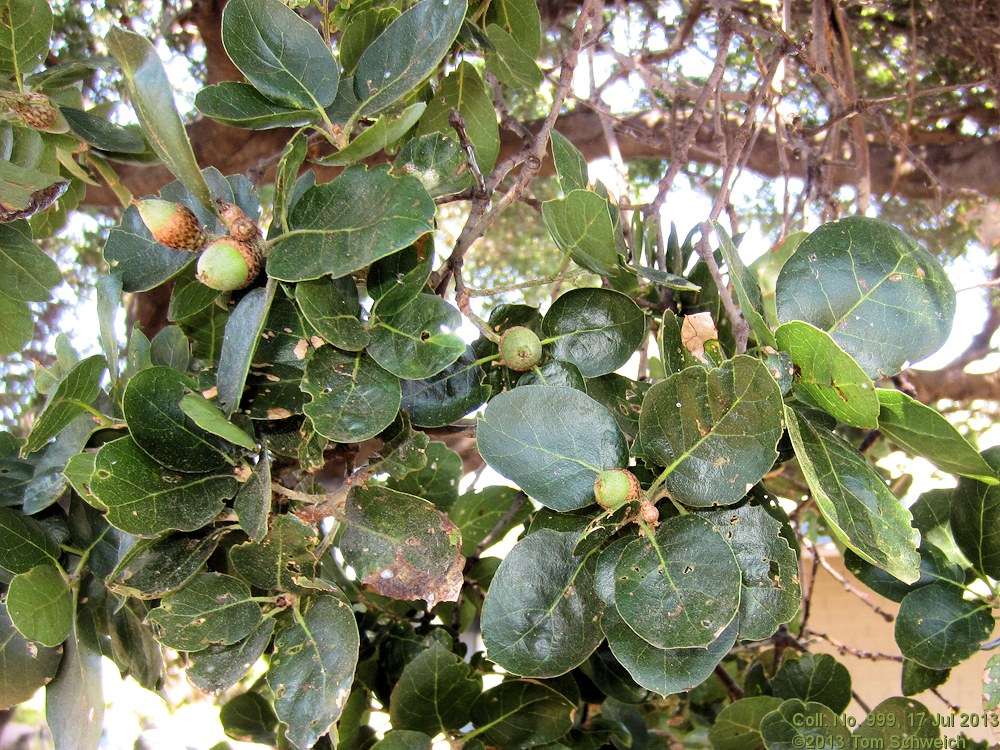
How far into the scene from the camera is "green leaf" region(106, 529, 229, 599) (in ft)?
2.37

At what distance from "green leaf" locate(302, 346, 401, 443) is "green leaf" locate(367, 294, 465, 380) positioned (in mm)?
19

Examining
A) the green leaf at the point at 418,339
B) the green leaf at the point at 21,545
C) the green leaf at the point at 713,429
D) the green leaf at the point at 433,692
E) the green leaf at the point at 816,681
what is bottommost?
the green leaf at the point at 816,681

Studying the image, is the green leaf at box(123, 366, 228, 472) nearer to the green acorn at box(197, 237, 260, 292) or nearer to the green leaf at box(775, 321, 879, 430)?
the green acorn at box(197, 237, 260, 292)

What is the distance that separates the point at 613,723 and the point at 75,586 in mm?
696

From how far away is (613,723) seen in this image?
1.06 metres

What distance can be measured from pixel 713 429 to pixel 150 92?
533 mm

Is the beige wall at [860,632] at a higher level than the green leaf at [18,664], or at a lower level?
lower

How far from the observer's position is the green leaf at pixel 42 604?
783 mm

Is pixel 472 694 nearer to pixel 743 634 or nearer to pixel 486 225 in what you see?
pixel 743 634

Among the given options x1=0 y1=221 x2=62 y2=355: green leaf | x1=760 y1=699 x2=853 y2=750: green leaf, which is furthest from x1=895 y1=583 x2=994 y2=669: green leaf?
x1=0 y1=221 x2=62 y2=355: green leaf

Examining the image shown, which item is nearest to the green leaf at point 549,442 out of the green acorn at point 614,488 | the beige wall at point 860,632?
the green acorn at point 614,488

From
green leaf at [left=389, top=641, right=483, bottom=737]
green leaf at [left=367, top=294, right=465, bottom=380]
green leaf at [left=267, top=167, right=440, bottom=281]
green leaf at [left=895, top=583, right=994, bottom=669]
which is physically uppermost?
green leaf at [left=267, top=167, right=440, bottom=281]

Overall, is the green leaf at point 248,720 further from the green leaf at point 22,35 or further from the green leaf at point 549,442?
the green leaf at point 22,35

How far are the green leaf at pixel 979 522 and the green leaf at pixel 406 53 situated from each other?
71 cm
